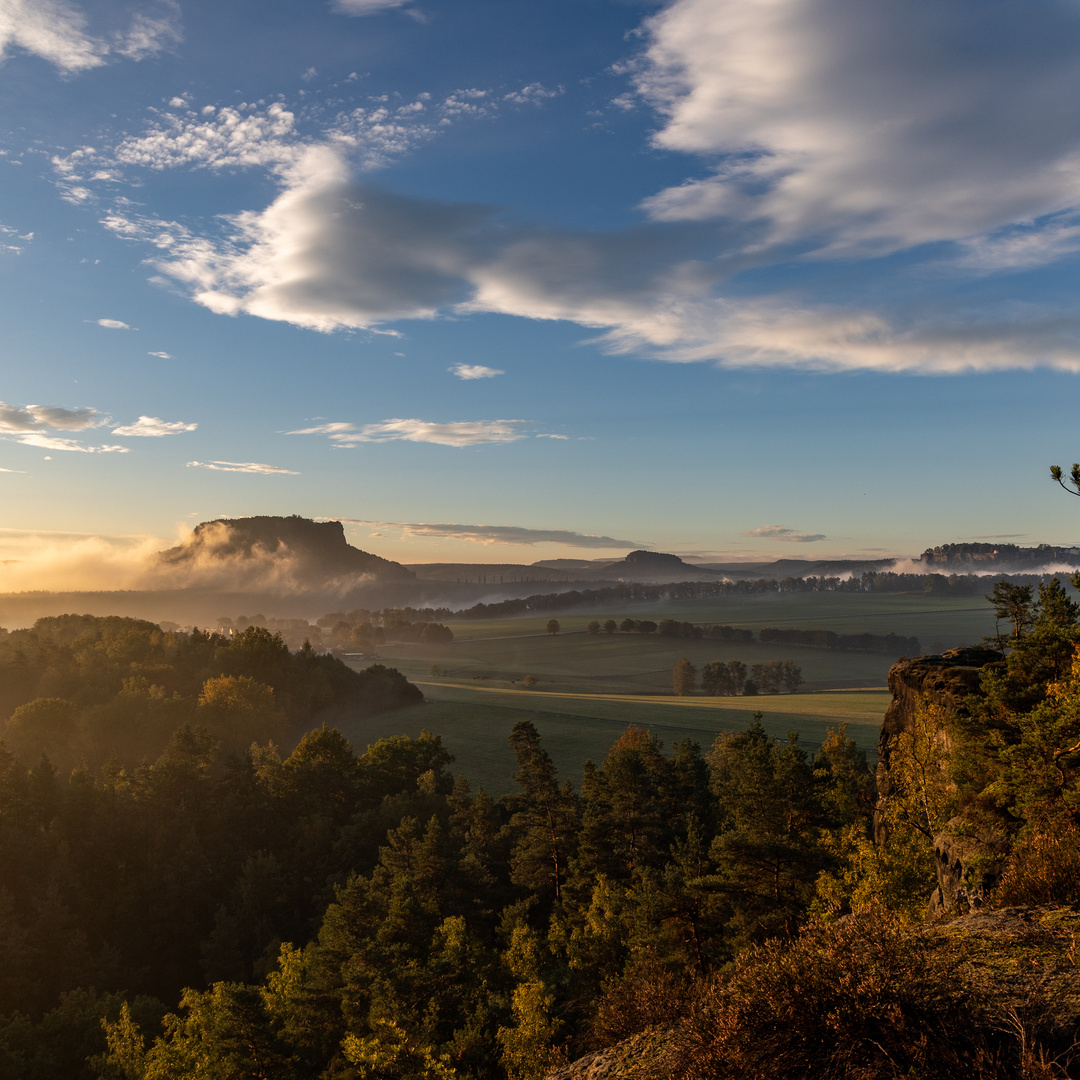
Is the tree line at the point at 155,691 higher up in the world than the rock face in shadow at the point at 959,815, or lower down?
lower down

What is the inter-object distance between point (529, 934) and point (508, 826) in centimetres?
1544

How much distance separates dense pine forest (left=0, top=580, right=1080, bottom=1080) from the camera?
882 cm

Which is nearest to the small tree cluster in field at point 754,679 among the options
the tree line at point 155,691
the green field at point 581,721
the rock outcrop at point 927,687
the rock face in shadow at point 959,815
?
the green field at point 581,721

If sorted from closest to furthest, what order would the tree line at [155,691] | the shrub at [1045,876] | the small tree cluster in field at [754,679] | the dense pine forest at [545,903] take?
the dense pine forest at [545,903], the shrub at [1045,876], the tree line at [155,691], the small tree cluster in field at [754,679]

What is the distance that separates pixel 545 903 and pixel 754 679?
5258 inches

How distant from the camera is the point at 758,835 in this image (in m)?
33.7

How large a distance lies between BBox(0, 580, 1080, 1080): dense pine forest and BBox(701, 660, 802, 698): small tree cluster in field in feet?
284

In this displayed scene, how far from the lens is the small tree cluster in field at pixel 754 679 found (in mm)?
168875

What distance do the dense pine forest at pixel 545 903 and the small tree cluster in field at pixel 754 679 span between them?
86617mm

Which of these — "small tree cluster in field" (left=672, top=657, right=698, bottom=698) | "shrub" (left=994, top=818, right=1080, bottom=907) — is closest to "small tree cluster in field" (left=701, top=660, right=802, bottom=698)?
"small tree cluster in field" (left=672, top=657, right=698, bottom=698)

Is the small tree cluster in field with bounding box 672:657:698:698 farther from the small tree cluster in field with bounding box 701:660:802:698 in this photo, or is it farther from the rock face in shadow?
the rock face in shadow

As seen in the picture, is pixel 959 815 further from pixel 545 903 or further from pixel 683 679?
pixel 683 679

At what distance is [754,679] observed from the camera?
17175cm

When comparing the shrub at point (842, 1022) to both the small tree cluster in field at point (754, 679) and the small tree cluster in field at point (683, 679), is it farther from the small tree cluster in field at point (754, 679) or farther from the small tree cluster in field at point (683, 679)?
the small tree cluster in field at point (754, 679)
